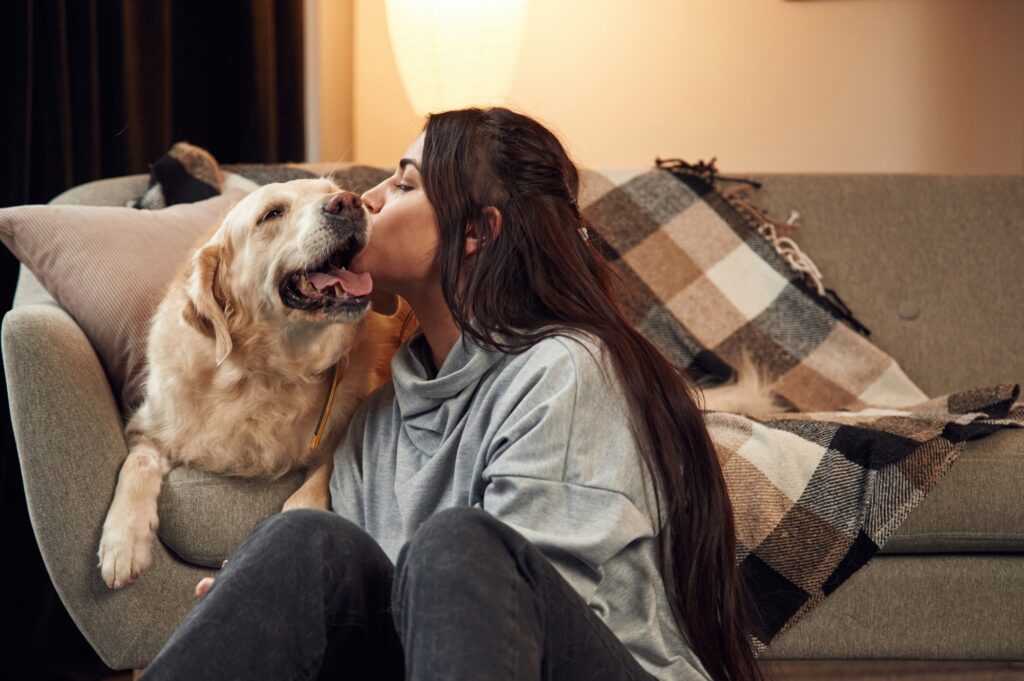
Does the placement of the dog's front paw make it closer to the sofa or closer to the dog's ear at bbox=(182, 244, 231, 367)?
the sofa

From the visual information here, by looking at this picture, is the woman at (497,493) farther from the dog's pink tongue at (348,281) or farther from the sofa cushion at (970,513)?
the sofa cushion at (970,513)

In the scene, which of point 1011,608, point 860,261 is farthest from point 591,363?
point 860,261

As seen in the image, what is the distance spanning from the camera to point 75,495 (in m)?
1.46

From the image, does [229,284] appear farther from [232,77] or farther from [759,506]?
[232,77]

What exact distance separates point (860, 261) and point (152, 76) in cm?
173

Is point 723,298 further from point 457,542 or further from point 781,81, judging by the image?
point 457,542

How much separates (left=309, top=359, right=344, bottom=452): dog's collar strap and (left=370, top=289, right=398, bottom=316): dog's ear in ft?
0.39

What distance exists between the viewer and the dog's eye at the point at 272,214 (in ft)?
4.97

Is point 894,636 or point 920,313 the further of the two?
point 920,313

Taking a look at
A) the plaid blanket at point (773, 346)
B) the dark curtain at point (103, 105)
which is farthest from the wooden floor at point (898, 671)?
the dark curtain at point (103, 105)

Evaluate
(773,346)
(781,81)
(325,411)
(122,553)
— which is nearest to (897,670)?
(773,346)

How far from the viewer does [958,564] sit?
167 cm

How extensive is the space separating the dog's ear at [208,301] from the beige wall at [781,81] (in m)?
1.71

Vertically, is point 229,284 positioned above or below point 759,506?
above
